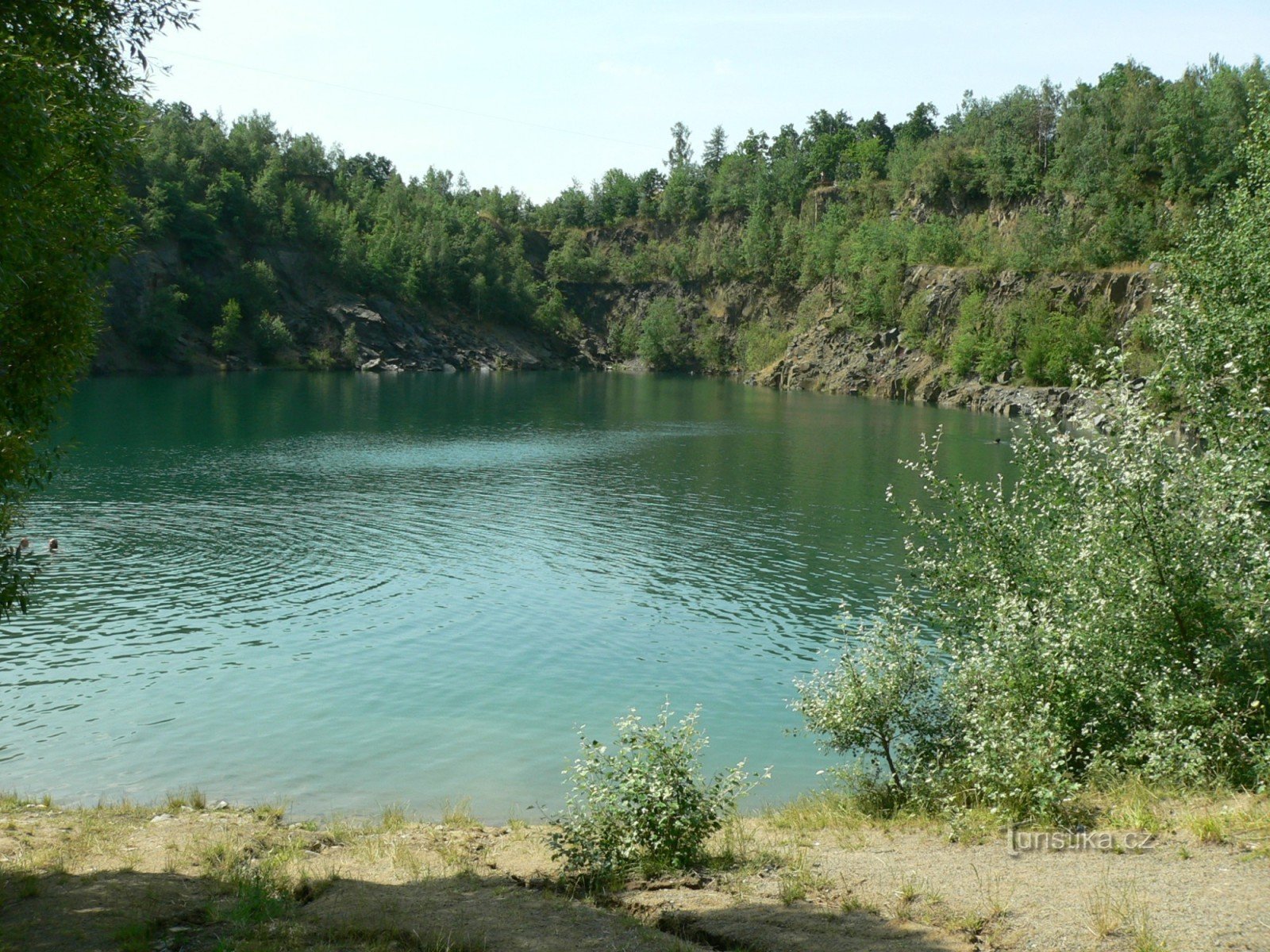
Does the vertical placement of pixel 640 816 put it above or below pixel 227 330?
below

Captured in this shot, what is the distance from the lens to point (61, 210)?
1177 cm

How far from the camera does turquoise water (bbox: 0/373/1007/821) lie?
21141 mm

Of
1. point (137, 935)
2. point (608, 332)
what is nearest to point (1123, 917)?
point (137, 935)

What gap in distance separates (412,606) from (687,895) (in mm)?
22578

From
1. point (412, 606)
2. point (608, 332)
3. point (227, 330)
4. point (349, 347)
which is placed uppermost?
point (608, 332)

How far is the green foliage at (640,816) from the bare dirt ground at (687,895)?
1.37ft

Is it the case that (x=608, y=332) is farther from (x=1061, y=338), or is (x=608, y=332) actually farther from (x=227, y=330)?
(x=1061, y=338)

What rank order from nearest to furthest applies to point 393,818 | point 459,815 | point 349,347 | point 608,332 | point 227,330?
point 393,818, point 459,815, point 227,330, point 349,347, point 608,332

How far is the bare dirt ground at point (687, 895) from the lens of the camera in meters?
9.47

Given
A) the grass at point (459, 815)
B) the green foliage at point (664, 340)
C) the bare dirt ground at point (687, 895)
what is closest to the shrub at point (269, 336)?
the green foliage at point (664, 340)

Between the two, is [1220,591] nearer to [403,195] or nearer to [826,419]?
[826,419]

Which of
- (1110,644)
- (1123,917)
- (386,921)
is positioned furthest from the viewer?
(1110,644)

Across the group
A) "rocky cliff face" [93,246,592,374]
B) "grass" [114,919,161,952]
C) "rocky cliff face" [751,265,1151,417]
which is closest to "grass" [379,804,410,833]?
"grass" [114,919,161,952]

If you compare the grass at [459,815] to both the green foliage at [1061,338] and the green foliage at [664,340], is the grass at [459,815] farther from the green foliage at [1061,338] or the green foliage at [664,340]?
the green foliage at [664,340]
